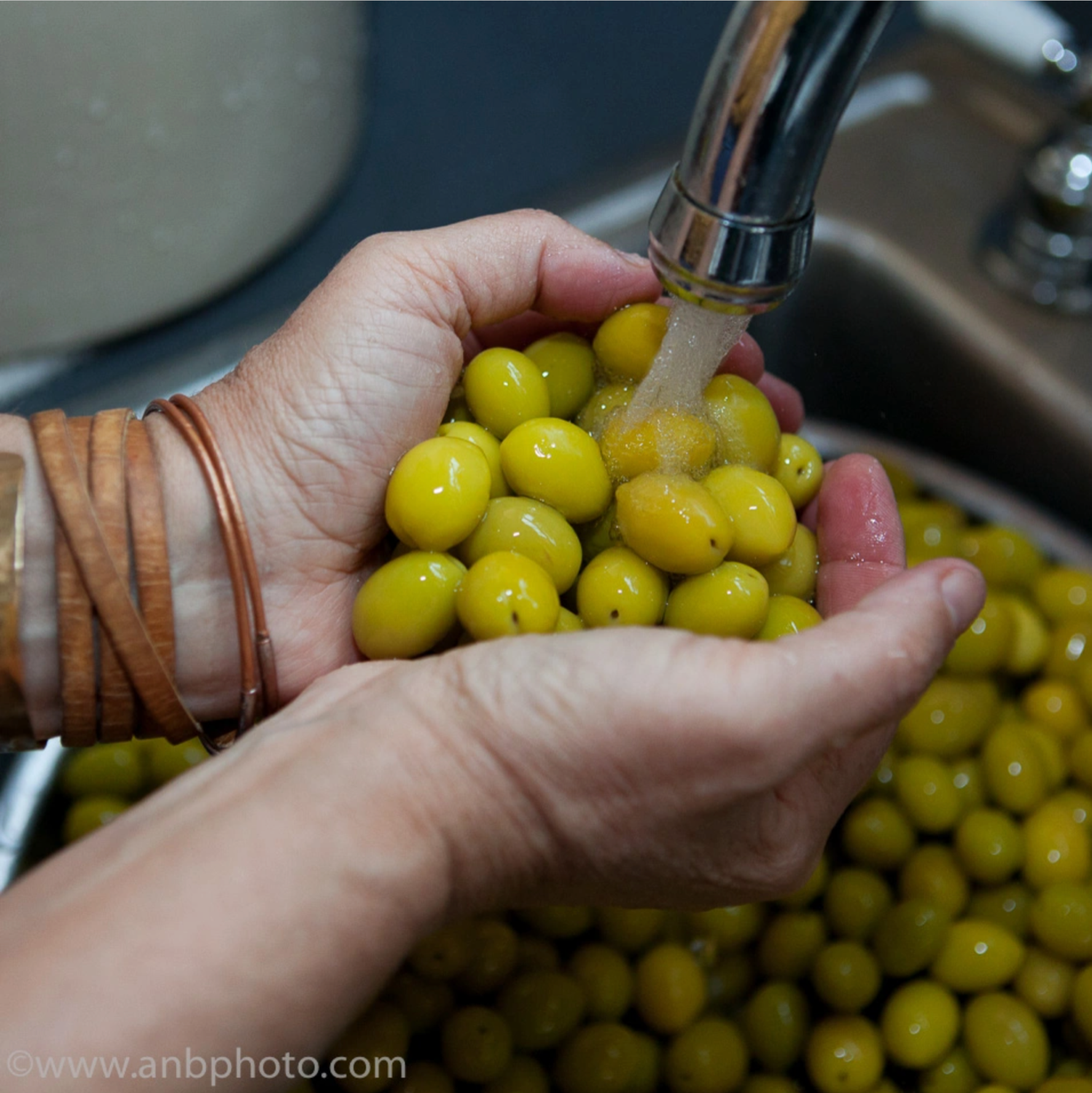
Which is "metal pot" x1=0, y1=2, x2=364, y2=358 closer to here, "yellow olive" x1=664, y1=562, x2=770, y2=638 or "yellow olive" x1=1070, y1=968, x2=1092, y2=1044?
"yellow olive" x1=664, y1=562, x2=770, y2=638

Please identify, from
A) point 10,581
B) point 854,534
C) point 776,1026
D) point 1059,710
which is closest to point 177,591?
point 10,581

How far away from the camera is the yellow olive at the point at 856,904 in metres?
0.88

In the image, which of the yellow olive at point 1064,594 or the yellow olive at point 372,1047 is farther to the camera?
the yellow olive at point 1064,594

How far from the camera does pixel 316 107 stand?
1324mm

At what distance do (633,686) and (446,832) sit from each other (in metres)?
0.12

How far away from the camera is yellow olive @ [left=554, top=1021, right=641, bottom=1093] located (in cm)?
80

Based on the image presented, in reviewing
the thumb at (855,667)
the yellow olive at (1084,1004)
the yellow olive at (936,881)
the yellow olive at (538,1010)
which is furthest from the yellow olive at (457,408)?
the yellow olive at (1084,1004)

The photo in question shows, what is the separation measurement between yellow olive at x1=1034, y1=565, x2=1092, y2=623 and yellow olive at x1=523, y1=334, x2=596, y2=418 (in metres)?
0.55

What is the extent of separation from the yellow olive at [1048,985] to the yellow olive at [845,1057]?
133mm

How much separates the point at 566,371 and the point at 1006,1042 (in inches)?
23.9

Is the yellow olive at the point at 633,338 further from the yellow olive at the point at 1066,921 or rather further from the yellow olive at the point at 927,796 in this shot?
the yellow olive at the point at 1066,921

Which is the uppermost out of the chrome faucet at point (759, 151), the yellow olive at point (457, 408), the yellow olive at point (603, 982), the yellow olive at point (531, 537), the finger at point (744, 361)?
the chrome faucet at point (759, 151)

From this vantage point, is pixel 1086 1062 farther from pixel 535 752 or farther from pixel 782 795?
pixel 535 752

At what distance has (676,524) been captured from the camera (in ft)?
2.02
